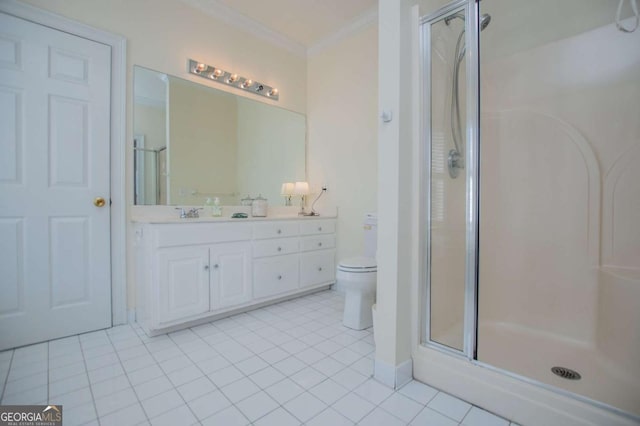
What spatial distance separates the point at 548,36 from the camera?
179 cm

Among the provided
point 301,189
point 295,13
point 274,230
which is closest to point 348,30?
point 295,13

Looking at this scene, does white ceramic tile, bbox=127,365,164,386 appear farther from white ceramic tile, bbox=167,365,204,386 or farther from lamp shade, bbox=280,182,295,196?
lamp shade, bbox=280,182,295,196

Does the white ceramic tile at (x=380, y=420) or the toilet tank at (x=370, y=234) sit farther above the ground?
the toilet tank at (x=370, y=234)

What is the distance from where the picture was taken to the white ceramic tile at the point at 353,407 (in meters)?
1.28

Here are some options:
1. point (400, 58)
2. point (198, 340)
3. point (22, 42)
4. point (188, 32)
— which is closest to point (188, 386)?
point (198, 340)

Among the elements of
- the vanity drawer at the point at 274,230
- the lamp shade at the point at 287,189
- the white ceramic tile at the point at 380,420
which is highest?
the lamp shade at the point at 287,189

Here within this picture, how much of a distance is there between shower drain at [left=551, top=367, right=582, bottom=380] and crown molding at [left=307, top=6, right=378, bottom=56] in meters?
3.01

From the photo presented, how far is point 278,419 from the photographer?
1.25 m

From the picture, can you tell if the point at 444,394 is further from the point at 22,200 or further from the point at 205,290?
the point at 22,200

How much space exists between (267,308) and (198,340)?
0.72 metres

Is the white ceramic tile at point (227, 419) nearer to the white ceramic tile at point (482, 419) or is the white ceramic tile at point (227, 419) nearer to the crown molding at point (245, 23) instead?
the white ceramic tile at point (482, 419)

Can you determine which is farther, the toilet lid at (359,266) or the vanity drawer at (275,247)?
the vanity drawer at (275,247)

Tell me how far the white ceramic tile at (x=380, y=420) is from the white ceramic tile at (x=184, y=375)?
0.90 metres

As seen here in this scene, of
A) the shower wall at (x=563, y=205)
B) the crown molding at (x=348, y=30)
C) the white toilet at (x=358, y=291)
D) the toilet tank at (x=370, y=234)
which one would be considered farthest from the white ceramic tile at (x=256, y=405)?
the crown molding at (x=348, y=30)
